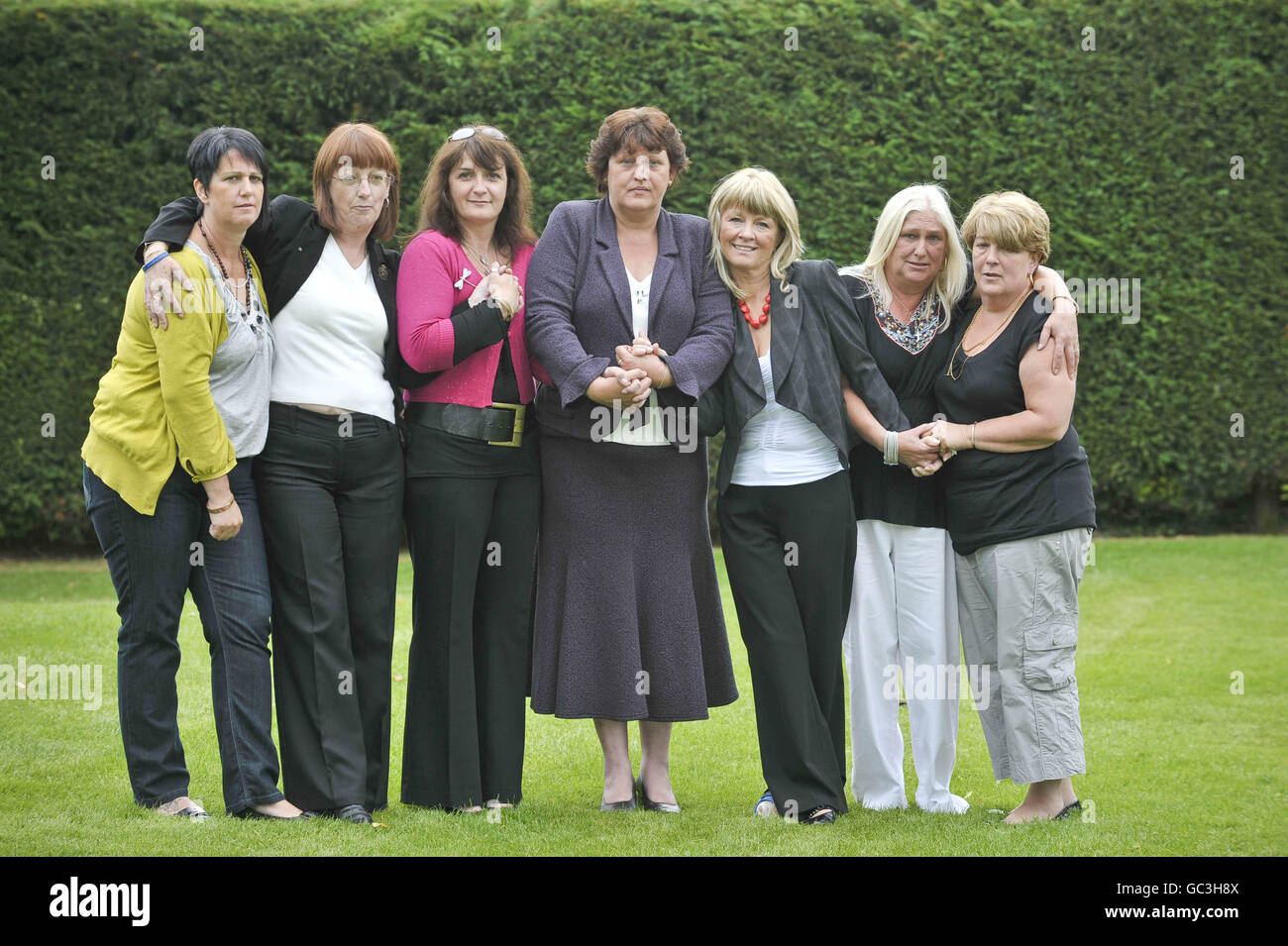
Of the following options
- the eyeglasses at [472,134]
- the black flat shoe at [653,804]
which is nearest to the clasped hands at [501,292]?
the eyeglasses at [472,134]

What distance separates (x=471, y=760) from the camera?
4.39 meters

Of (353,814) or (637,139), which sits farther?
(637,139)

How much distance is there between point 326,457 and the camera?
13.8 feet

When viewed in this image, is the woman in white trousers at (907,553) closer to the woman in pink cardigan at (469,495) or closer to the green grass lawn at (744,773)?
the green grass lawn at (744,773)

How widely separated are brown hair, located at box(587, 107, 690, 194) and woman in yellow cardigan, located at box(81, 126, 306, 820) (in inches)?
44.6

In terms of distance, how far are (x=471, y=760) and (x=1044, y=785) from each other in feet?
6.32

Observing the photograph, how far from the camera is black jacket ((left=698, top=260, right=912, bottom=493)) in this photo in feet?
14.5

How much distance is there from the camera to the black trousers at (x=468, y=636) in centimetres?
435

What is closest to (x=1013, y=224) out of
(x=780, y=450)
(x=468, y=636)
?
(x=780, y=450)

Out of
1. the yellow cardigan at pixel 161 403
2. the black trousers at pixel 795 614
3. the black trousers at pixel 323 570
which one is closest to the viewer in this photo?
the yellow cardigan at pixel 161 403

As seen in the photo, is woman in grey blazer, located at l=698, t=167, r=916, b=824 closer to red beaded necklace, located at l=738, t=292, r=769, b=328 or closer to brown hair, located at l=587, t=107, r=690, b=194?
red beaded necklace, located at l=738, t=292, r=769, b=328

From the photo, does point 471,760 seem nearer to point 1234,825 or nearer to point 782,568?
point 782,568

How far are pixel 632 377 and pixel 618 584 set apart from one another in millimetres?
708

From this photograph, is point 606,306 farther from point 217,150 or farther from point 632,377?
point 217,150
